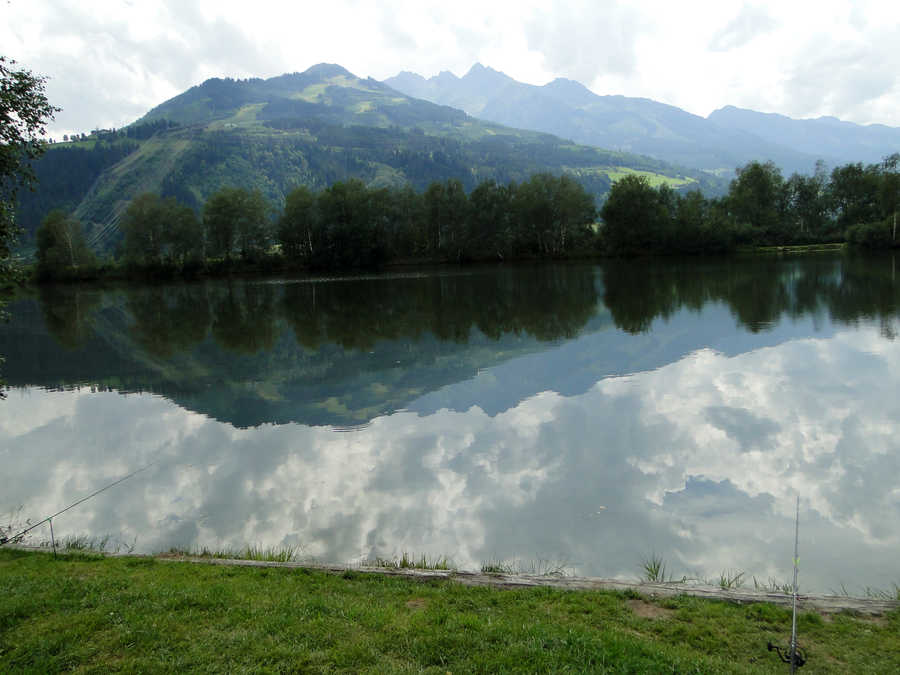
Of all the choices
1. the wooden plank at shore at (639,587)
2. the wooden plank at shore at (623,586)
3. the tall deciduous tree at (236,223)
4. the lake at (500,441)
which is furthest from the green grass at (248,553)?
the tall deciduous tree at (236,223)

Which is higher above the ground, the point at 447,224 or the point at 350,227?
the point at 447,224

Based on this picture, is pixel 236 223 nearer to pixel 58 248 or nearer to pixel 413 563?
pixel 58 248

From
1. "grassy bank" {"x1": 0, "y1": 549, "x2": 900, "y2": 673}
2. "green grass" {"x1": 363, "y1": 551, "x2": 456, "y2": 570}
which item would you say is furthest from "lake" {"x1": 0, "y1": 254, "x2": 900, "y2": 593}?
"grassy bank" {"x1": 0, "y1": 549, "x2": 900, "y2": 673}

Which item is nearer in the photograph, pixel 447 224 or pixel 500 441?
pixel 500 441

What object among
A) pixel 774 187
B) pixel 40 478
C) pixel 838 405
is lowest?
pixel 40 478

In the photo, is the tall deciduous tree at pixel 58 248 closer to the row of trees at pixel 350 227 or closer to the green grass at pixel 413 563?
the row of trees at pixel 350 227

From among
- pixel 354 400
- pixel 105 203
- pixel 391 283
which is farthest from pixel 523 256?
pixel 105 203

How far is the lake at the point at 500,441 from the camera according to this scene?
375 inches

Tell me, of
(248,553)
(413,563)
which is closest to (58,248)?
(248,553)

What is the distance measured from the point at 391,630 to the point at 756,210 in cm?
10609

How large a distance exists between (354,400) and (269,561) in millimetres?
10433

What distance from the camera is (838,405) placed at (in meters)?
15.3

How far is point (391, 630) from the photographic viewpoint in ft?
19.3

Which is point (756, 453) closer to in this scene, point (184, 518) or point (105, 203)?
point (184, 518)
